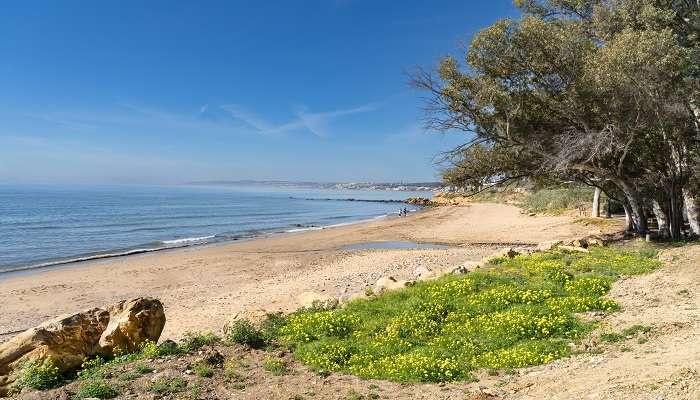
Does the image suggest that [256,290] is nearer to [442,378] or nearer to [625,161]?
[442,378]

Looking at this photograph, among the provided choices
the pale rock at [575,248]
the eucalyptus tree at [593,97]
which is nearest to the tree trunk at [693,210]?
the eucalyptus tree at [593,97]

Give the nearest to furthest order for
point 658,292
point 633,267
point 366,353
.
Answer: point 366,353 → point 658,292 → point 633,267

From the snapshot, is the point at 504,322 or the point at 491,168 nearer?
the point at 504,322

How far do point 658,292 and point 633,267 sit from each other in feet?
10.8

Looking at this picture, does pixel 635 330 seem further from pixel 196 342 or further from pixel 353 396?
pixel 196 342

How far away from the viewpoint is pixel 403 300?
13273mm

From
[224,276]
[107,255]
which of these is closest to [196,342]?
[224,276]

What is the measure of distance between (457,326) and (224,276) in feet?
60.1

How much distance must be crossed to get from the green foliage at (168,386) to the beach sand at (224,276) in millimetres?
6893

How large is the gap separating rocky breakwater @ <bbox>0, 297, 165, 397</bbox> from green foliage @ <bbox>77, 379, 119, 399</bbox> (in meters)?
1.51

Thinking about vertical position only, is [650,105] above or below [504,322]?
above

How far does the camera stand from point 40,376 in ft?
28.6

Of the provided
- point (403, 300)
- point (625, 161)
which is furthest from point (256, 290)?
point (625, 161)

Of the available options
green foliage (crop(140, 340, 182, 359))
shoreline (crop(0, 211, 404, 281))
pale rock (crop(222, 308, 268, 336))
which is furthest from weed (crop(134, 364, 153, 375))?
shoreline (crop(0, 211, 404, 281))
